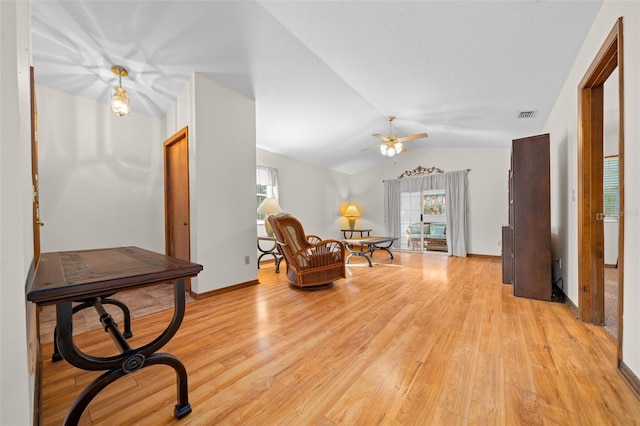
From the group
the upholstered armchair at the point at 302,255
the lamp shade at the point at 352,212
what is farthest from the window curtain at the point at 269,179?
the lamp shade at the point at 352,212

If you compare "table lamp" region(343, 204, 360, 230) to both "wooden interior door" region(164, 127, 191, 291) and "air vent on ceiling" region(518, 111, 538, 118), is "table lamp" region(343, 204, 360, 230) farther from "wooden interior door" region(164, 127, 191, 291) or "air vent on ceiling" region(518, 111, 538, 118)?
Result: "wooden interior door" region(164, 127, 191, 291)

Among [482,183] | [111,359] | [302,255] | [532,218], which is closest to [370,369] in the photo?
[111,359]

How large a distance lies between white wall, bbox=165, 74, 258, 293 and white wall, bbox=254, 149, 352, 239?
1.95 m

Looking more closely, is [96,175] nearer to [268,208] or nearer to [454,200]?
[268,208]

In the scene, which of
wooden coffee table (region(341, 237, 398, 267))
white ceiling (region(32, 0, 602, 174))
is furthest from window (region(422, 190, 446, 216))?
white ceiling (region(32, 0, 602, 174))

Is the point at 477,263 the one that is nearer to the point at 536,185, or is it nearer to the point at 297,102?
the point at 536,185

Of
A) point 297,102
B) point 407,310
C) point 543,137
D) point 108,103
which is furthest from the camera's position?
point 297,102

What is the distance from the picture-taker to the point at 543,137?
9.04 feet

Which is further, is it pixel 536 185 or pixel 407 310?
pixel 536 185

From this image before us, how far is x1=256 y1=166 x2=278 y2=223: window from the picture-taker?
5426mm

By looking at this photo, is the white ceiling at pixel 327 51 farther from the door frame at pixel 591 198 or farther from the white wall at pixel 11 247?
the white wall at pixel 11 247

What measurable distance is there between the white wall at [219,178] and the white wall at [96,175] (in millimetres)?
612

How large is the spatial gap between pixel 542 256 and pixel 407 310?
1667mm

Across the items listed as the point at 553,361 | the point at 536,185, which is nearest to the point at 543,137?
the point at 536,185
